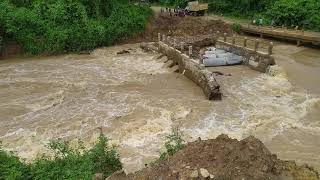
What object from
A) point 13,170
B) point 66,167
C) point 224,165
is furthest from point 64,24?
point 224,165

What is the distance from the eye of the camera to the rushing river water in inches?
533

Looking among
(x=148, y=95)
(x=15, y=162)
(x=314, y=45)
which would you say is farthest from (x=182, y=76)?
(x=15, y=162)

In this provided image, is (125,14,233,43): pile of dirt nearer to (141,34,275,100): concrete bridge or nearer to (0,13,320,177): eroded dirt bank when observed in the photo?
(141,34,275,100): concrete bridge

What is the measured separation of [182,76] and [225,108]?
17.6 ft

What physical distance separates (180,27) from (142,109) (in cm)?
1698

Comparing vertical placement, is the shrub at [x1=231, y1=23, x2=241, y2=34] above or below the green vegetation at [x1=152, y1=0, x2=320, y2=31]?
below

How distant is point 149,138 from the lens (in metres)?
13.7

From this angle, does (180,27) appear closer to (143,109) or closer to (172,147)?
(143,109)

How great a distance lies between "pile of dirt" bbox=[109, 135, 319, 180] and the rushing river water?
4.89 m

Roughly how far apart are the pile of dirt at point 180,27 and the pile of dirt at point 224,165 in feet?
78.8

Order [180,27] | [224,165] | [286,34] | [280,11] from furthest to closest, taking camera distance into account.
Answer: [180,27] → [280,11] → [286,34] → [224,165]

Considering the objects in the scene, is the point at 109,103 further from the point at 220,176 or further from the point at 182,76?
the point at 220,176

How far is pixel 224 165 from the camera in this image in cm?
672

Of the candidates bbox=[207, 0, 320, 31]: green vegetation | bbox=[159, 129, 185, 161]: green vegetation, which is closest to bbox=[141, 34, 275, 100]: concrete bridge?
bbox=[207, 0, 320, 31]: green vegetation
